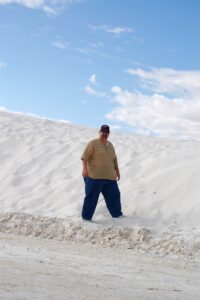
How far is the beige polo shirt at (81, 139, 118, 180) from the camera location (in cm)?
959

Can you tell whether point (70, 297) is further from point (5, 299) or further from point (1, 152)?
point (1, 152)

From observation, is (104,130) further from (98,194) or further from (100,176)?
(98,194)

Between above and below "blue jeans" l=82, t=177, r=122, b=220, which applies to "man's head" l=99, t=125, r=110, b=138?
above

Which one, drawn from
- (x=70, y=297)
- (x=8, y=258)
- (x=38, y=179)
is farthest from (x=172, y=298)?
(x=38, y=179)

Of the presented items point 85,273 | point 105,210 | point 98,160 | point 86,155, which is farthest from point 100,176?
point 85,273

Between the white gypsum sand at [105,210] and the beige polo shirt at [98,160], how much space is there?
69 centimetres

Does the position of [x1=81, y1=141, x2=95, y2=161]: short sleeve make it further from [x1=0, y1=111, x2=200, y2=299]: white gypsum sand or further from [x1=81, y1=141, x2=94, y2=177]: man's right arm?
[x1=0, y1=111, x2=200, y2=299]: white gypsum sand

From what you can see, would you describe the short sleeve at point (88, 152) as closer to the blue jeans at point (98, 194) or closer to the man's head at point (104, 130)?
the man's head at point (104, 130)

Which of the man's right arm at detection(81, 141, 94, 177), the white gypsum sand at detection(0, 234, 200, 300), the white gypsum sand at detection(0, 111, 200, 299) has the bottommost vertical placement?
the white gypsum sand at detection(0, 234, 200, 300)

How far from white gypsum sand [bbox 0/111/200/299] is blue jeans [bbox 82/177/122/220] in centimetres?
18

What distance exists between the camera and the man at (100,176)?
373 inches

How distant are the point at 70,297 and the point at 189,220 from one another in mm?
4321

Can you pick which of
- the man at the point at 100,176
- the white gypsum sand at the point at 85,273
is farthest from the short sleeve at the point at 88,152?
the white gypsum sand at the point at 85,273

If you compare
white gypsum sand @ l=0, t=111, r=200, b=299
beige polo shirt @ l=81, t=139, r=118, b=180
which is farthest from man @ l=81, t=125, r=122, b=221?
white gypsum sand @ l=0, t=111, r=200, b=299
